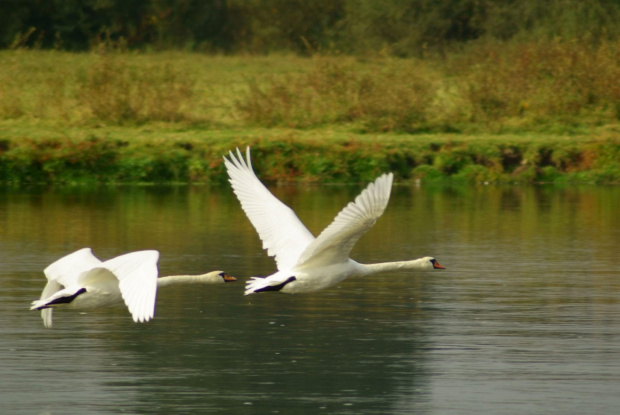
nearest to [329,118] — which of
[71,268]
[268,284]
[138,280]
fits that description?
[268,284]

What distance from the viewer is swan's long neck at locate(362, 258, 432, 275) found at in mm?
10234

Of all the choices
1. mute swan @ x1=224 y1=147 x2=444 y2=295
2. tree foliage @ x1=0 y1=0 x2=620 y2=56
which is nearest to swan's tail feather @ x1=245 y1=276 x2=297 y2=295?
mute swan @ x1=224 y1=147 x2=444 y2=295

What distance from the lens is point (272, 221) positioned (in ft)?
35.7

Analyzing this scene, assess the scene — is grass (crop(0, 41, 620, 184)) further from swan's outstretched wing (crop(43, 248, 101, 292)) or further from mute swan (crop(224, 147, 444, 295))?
swan's outstretched wing (crop(43, 248, 101, 292))

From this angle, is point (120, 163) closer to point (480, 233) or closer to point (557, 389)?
point (480, 233)

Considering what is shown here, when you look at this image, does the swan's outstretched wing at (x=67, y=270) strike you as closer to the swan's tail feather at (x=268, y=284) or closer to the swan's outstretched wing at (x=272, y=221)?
the swan's tail feather at (x=268, y=284)

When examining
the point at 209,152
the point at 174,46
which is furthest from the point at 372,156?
the point at 174,46

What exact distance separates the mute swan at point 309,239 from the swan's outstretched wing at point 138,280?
1.24 meters

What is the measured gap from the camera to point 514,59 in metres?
28.3

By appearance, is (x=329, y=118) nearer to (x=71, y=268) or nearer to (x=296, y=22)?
(x=71, y=268)

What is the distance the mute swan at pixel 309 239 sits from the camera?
863cm

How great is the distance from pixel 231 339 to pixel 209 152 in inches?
555

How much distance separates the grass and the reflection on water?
19.5 feet

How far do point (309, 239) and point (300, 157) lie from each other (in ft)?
43.2
